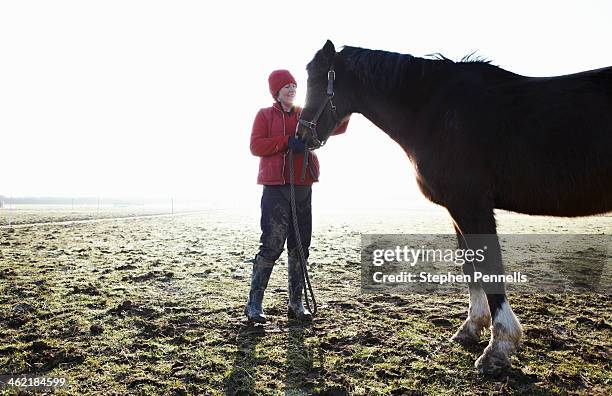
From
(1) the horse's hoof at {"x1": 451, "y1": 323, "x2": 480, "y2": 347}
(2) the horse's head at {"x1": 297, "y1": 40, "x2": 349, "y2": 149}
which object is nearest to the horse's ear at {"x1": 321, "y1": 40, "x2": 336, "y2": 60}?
(2) the horse's head at {"x1": 297, "y1": 40, "x2": 349, "y2": 149}

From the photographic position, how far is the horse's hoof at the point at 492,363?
3.07 meters

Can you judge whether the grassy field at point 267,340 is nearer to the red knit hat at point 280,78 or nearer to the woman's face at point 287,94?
the woman's face at point 287,94

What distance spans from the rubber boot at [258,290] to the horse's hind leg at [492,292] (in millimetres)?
2177

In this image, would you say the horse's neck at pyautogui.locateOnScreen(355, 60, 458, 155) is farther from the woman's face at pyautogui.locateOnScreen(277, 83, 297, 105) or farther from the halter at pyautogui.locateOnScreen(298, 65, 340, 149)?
the woman's face at pyautogui.locateOnScreen(277, 83, 297, 105)

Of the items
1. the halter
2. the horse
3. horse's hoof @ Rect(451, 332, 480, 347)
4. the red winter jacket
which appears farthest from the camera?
the red winter jacket

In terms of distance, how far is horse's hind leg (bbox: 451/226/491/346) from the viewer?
3719 millimetres

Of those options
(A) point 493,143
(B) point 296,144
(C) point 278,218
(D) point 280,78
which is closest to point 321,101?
(B) point 296,144

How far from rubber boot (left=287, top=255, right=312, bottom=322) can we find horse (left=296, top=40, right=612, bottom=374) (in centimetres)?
164

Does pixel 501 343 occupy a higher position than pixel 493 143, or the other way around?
pixel 493 143

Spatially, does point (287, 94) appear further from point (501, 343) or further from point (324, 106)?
point (501, 343)

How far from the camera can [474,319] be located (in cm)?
379

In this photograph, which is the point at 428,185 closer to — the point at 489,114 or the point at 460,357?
the point at 489,114

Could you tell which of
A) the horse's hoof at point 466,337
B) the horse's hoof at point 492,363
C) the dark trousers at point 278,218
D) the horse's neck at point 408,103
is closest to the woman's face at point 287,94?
the horse's neck at point 408,103

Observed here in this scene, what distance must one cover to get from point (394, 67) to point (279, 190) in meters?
1.84
